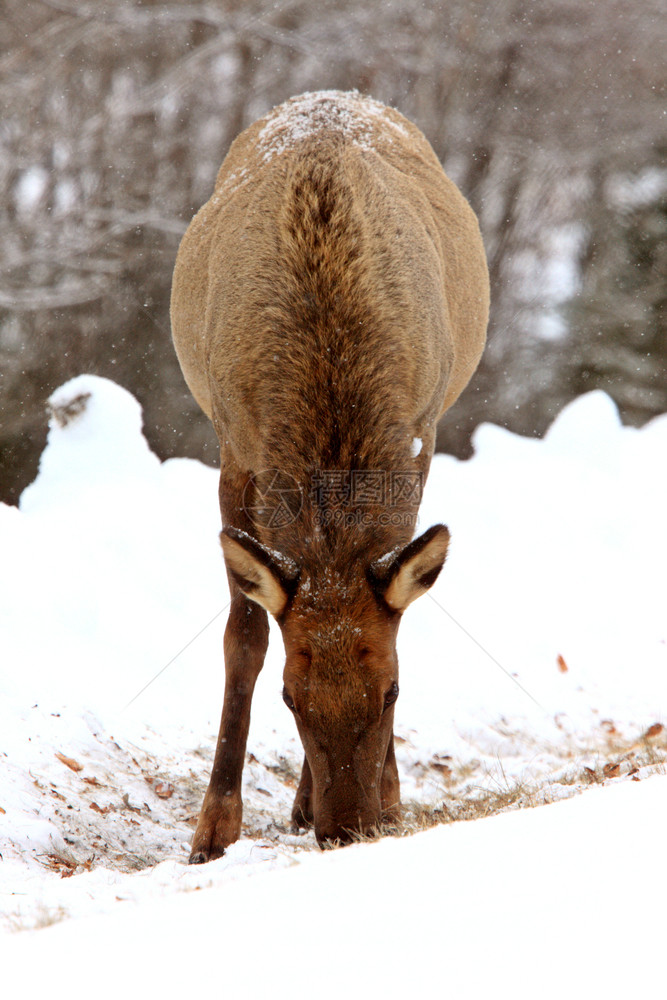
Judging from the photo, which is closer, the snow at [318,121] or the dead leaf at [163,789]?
the dead leaf at [163,789]

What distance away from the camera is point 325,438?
3.93 m

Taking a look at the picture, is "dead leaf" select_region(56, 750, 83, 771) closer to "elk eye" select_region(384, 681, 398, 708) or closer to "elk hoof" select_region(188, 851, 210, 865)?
"elk hoof" select_region(188, 851, 210, 865)

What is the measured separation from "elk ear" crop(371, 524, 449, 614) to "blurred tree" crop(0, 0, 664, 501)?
701cm

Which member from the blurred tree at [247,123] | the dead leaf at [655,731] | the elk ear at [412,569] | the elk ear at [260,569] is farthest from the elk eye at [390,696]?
the blurred tree at [247,123]

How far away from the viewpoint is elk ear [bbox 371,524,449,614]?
145 inches

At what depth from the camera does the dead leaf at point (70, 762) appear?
504 centimetres

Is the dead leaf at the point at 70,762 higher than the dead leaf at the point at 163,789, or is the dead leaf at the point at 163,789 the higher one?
the dead leaf at the point at 70,762

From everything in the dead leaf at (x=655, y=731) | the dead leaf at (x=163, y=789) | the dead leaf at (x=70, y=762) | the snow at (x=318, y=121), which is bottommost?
the dead leaf at (x=163, y=789)

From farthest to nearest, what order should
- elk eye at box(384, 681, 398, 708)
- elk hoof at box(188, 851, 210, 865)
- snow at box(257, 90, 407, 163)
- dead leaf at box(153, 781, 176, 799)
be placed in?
snow at box(257, 90, 407, 163) < dead leaf at box(153, 781, 176, 799) < elk hoof at box(188, 851, 210, 865) < elk eye at box(384, 681, 398, 708)

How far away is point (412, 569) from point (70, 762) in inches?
101

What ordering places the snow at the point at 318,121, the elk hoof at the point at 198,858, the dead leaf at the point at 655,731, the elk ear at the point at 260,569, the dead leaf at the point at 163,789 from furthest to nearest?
the dead leaf at the point at 655,731
the snow at the point at 318,121
the dead leaf at the point at 163,789
the elk hoof at the point at 198,858
the elk ear at the point at 260,569

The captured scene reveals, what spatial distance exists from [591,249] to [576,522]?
5.19 meters

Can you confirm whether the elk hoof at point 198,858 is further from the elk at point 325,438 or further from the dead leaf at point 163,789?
the dead leaf at point 163,789

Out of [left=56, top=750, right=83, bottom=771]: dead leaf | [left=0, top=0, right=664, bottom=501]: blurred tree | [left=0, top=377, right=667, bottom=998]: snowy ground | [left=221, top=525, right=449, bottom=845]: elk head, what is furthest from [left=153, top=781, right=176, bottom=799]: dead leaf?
[left=0, top=0, right=664, bottom=501]: blurred tree
